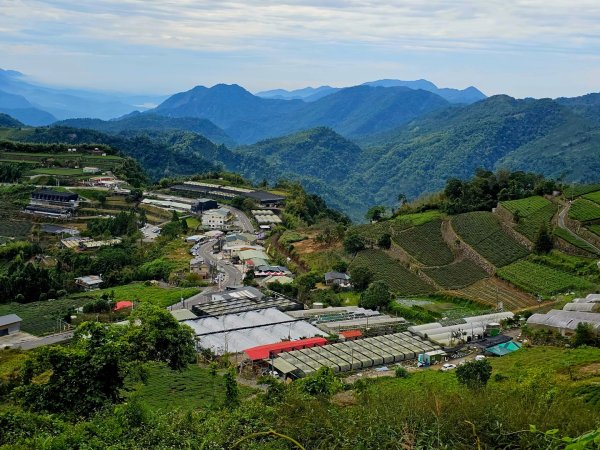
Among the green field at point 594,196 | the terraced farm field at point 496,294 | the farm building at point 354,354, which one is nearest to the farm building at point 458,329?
the farm building at point 354,354

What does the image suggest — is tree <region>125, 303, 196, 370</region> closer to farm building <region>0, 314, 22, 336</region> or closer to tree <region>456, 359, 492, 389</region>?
tree <region>456, 359, 492, 389</region>

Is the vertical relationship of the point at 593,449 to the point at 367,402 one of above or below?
above

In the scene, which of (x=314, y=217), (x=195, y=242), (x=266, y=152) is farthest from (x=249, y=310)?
(x=266, y=152)

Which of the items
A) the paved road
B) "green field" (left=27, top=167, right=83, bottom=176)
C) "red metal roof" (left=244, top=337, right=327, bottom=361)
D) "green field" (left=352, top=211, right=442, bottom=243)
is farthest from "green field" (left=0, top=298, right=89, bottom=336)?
"green field" (left=27, top=167, right=83, bottom=176)

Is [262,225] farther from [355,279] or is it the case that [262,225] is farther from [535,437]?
[535,437]

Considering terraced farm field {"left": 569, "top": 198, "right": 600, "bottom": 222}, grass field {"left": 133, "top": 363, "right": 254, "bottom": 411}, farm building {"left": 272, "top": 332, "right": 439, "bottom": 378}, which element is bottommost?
farm building {"left": 272, "top": 332, "right": 439, "bottom": 378}

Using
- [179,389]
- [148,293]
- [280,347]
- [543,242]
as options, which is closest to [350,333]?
[280,347]

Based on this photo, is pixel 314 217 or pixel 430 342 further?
pixel 314 217
